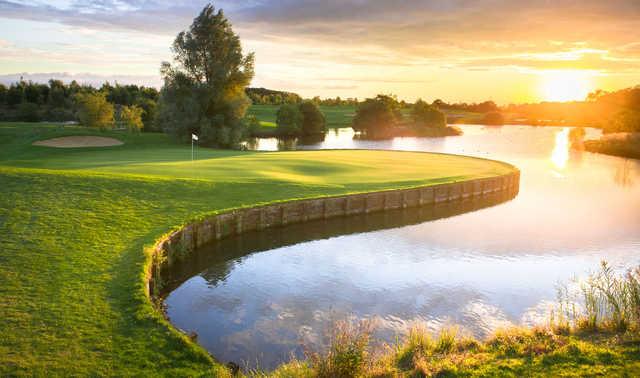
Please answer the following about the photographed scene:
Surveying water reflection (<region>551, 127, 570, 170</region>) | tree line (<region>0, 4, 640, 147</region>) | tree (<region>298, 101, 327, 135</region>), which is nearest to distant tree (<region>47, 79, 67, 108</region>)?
tree line (<region>0, 4, 640, 147</region>)

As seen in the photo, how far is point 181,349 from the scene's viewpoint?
9484 millimetres

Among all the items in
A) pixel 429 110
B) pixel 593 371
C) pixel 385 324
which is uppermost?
pixel 429 110

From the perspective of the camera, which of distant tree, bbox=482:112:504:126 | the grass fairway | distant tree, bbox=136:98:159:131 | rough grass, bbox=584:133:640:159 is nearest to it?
the grass fairway

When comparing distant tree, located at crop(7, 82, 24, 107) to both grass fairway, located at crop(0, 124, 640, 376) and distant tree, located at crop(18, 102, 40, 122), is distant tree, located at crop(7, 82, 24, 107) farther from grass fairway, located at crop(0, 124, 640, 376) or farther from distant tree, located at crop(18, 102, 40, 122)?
grass fairway, located at crop(0, 124, 640, 376)

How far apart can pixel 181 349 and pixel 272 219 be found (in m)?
13.3

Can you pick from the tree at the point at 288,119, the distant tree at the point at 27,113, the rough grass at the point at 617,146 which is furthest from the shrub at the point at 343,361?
the tree at the point at 288,119

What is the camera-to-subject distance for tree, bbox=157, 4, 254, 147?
52.4 m

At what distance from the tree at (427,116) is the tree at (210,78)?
216 feet

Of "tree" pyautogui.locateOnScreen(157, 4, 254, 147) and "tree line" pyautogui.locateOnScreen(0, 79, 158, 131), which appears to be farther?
"tree line" pyautogui.locateOnScreen(0, 79, 158, 131)

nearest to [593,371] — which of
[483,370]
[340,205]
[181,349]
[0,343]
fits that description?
[483,370]

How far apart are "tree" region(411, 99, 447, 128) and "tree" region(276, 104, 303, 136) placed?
34.6 m

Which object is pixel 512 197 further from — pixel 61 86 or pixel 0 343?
pixel 61 86

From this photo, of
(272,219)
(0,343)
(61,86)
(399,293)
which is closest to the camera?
(0,343)

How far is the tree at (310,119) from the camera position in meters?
96.6
